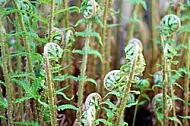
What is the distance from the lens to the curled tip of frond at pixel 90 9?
85cm

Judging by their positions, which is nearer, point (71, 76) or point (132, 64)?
point (132, 64)

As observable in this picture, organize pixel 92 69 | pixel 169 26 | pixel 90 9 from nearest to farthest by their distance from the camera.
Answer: pixel 90 9
pixel 169 26
pixel 92 69

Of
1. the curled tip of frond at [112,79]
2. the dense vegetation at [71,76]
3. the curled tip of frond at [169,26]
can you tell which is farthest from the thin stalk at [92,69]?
the curled tip of frond at [112,79]

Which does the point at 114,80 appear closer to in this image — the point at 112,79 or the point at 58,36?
the point at 112,79

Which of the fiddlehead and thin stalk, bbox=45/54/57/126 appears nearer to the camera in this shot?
thin stalk, bbox=45/54/57/126

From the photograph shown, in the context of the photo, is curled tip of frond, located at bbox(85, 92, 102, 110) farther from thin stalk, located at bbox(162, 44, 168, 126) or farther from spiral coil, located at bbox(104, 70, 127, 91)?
thin stalk, located at bbox(162, 44, 168, 126)

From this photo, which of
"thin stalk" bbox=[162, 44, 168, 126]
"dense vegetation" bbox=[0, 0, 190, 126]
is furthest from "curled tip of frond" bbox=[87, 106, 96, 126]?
"thin stalk" bbox=[162, 44, 168, 126]

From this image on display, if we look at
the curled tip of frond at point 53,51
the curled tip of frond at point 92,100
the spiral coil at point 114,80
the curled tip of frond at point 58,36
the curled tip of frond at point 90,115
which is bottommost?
the curled tip of frond at point 90,115

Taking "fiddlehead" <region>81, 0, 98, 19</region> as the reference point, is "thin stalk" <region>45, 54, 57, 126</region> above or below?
below

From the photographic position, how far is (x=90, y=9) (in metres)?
0.87

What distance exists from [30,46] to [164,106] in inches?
13.4

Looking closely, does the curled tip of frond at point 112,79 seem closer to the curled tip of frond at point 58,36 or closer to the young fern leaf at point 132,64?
the young fern leaf at point 132,64

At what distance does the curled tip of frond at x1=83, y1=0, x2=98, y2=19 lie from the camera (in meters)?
0.85

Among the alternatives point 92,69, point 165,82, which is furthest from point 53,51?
point 92,69
